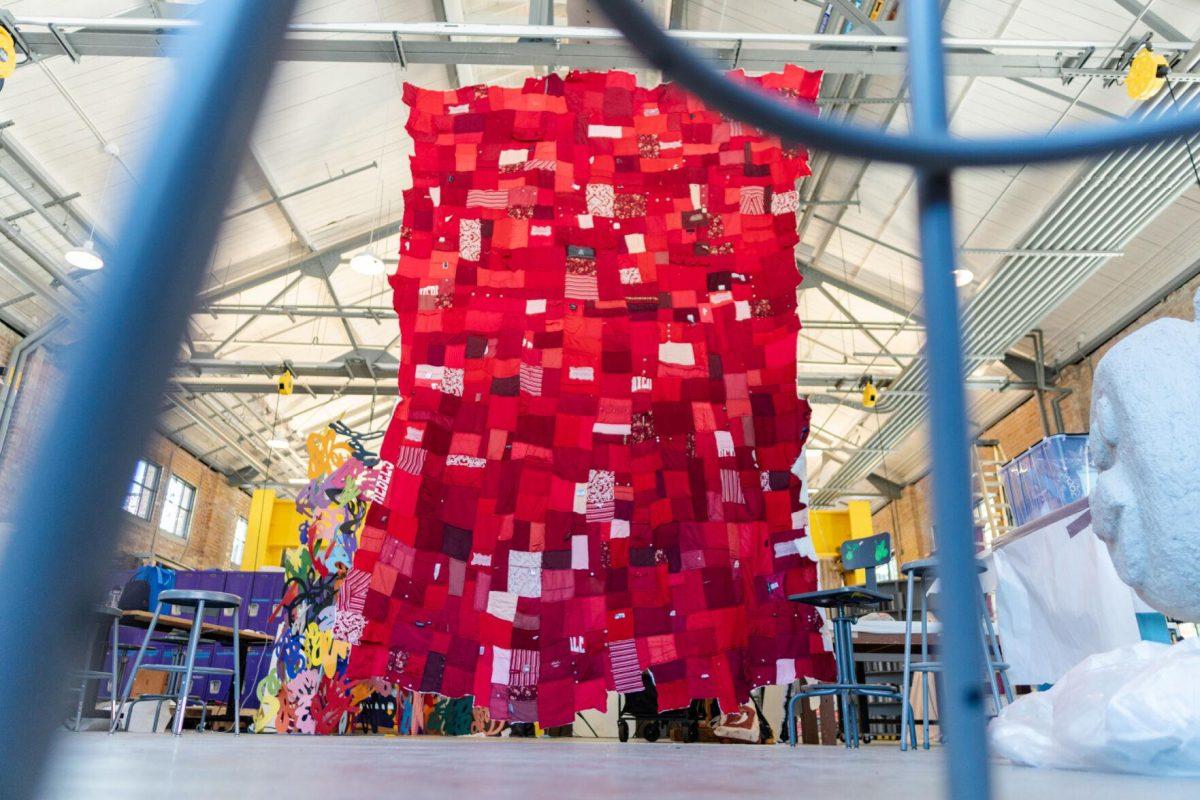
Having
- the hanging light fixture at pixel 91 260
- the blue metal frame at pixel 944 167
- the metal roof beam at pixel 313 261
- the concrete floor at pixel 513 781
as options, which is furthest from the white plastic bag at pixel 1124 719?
the metal roof beam at pixel 313 261

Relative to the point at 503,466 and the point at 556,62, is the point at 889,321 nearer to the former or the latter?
the point at 556,62

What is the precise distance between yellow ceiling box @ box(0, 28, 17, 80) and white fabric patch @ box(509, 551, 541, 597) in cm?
441

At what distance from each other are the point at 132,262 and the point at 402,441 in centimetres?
370

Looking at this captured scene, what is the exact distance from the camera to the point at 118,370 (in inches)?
6.6

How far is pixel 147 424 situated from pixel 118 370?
12 millimetres

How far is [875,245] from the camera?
31.1 ft

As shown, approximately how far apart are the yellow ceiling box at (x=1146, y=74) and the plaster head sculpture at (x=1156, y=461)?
4.33m

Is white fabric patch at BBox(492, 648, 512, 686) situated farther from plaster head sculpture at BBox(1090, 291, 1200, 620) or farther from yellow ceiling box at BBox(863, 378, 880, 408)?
yellow ceiling box at BBox(863, 378, 880, 408)

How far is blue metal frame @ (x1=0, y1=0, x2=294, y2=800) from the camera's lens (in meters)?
0.16

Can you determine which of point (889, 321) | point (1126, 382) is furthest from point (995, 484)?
point (1126, 382)

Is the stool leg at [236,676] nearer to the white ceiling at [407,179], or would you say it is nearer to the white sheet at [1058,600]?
the white ceiling at [407,179]

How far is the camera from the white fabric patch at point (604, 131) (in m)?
4.45

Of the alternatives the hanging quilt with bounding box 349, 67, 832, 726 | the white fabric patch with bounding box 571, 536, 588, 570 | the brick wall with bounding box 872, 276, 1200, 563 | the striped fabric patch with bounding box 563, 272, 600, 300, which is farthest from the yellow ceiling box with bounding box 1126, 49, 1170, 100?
the white fabric patch with bounding box 571, 536, 588, 570

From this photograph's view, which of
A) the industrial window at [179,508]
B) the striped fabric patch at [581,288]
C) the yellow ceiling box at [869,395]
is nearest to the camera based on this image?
the striped fabric patch at [581,288]
